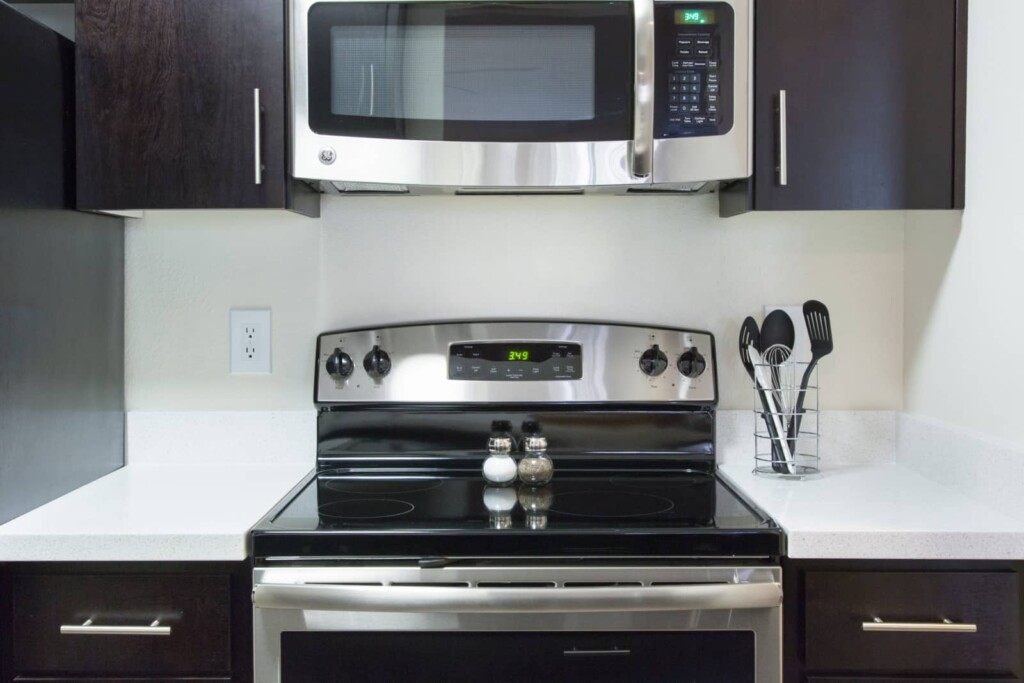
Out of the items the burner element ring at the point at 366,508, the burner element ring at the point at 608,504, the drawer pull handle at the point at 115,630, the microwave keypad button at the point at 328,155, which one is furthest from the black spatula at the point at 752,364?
the drawer pull handle at the point at 115,630

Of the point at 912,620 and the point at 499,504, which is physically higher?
the point at 499,504

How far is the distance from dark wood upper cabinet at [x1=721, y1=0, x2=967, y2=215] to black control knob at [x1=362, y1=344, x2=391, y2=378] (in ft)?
2.46

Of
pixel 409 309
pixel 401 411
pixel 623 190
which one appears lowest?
pixel 401 411

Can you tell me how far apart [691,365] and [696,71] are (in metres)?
0.54

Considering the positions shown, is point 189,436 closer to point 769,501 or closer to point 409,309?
point 409,309

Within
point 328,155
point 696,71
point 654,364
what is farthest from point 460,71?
point 654,364

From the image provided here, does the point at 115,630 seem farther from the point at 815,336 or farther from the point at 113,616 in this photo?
the point at 815,336

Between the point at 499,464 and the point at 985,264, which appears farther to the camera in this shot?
the point at 499,464

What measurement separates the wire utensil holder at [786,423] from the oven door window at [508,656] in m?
0.47

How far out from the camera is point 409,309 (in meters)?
1.76

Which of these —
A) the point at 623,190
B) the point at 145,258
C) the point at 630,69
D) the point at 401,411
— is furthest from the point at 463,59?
the point at 145,258

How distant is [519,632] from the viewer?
1230mm

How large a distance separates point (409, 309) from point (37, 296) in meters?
0.65

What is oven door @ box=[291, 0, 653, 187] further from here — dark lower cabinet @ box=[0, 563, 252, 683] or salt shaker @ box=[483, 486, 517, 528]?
dark lower cabinet @ box=[0, 563, 252, 683]
